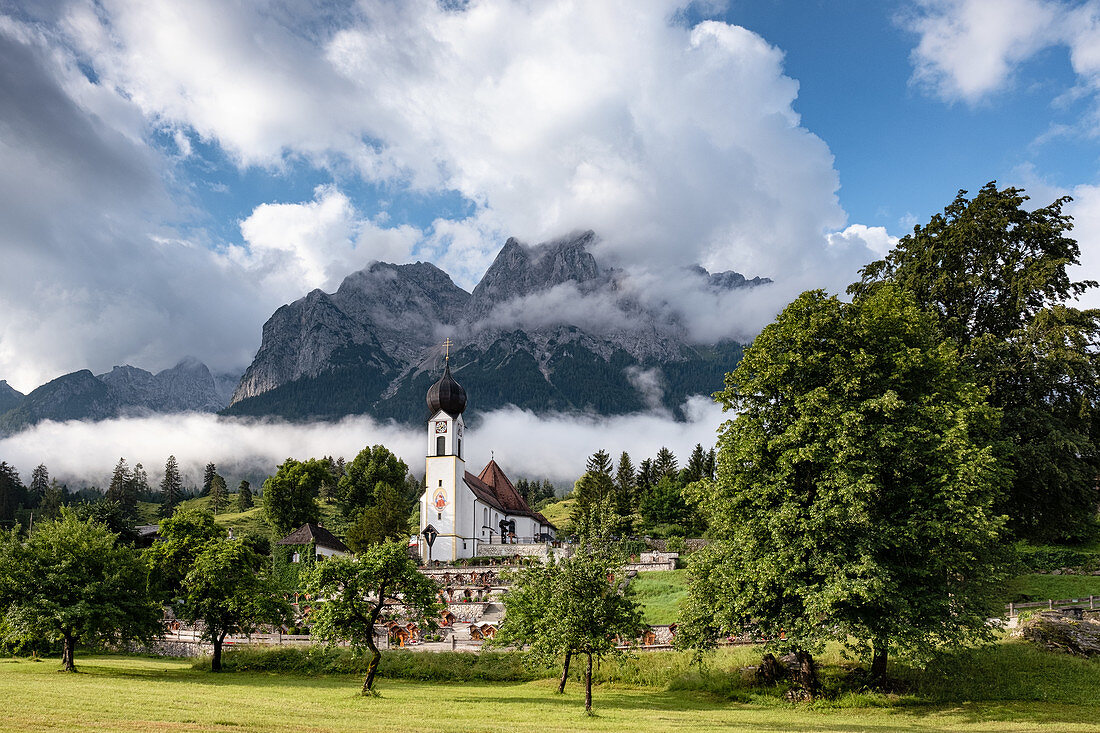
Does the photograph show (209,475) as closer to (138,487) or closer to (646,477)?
(138,487)

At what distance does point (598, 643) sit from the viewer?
23.9 meters

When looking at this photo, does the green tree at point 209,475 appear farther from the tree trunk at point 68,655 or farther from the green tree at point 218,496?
the tree trunk at point 68,655

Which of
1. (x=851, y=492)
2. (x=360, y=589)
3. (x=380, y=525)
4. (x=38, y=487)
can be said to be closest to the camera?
(x=851, y=492)

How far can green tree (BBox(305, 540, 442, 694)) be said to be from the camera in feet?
81.4

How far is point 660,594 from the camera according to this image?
44688mm

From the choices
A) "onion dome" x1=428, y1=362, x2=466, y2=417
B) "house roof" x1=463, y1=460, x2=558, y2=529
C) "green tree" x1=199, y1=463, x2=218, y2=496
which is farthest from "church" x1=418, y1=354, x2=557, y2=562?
"green tree" x1=199, y1=463, x2=218, y2=496

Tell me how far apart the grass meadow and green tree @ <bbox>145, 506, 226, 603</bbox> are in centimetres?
670

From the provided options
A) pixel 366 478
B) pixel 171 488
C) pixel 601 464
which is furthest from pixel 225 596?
pixel 171 488

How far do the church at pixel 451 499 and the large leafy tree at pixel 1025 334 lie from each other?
1903 inches

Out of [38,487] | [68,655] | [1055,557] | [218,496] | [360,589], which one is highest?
[38,487]

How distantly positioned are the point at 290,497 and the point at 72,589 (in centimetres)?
5052

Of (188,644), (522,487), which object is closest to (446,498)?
(188,644)

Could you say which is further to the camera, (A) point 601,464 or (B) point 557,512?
(B) point 557,512

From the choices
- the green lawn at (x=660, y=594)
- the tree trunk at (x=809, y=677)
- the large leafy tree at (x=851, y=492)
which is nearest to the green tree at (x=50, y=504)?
the green lawn at (x=660, y=594)
